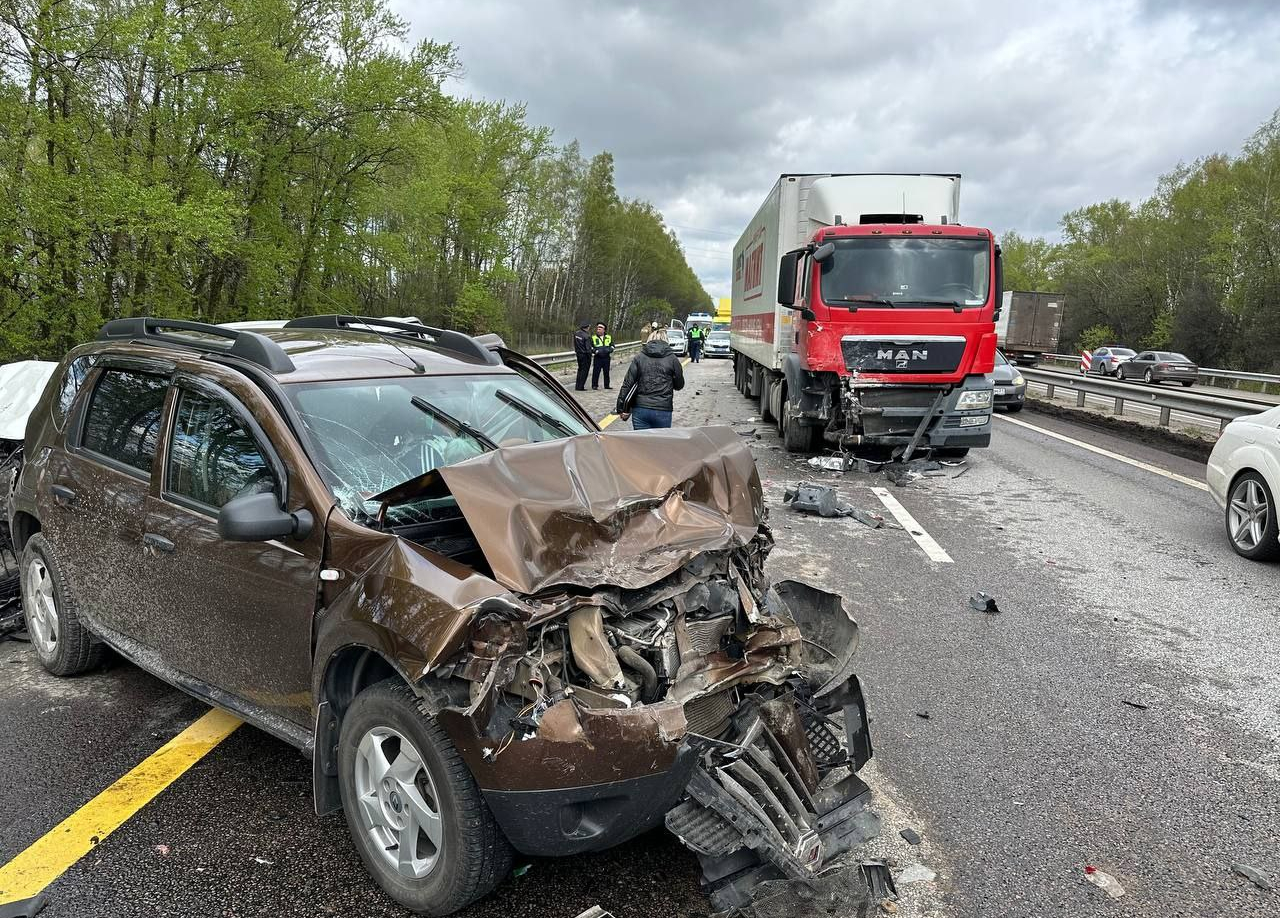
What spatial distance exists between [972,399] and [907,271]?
1.93 meters

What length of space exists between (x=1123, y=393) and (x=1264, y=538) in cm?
1272

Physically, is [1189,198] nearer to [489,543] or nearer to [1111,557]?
[1111,557]

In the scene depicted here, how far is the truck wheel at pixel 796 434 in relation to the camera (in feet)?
40.3

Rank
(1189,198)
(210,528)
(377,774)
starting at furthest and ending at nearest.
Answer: (1189,198) → (210,528) → (377,774)

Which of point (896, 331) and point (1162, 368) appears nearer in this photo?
point (896, 331)

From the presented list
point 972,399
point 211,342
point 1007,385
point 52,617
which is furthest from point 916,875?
point 1007,385

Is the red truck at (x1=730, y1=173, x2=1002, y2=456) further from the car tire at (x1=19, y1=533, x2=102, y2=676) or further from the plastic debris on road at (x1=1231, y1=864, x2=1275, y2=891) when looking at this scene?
the car tire at (x1=19, y1=533, x2=102, y2=676)

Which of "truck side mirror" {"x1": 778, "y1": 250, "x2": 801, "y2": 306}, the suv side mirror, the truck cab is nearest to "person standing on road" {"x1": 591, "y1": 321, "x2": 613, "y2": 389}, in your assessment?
"truck side mirror" {"x1": 778, "y1": 250, "x2": 801, "y2": 306}

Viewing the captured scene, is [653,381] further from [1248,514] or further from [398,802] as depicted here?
[398,802]

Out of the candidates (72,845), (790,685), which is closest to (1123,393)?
(790,685)

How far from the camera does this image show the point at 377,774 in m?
2.60

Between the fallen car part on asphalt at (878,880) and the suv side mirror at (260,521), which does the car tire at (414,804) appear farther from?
the fallen car part on asphalt at (878,880)

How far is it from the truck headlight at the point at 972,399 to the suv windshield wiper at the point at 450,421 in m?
9.06

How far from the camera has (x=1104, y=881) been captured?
111 inches
